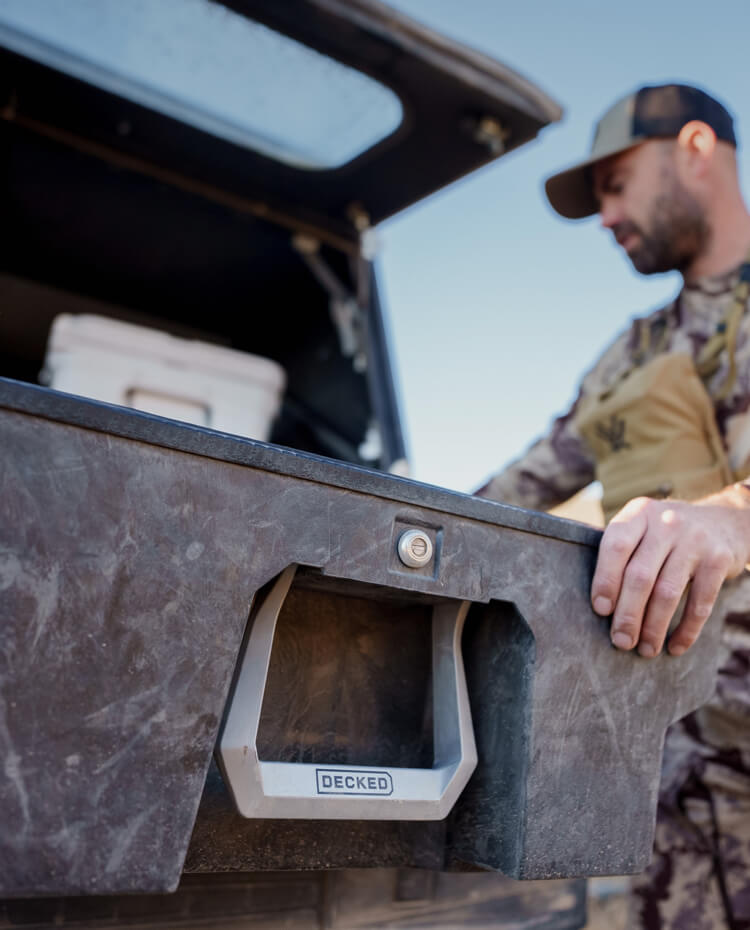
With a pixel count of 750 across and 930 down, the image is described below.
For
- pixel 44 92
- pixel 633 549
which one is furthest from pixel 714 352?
pixel 44 92

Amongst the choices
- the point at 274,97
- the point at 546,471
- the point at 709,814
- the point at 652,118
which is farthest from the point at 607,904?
the point at 274,97

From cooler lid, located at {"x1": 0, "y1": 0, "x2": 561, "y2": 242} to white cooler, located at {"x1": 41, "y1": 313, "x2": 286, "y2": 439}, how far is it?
1.58 feet

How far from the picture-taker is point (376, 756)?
99 centimetres

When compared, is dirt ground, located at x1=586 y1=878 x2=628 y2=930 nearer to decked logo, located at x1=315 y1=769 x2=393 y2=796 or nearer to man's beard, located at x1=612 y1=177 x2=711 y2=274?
decked logo, located at x1=315 y1=769 x2=393 y2=796

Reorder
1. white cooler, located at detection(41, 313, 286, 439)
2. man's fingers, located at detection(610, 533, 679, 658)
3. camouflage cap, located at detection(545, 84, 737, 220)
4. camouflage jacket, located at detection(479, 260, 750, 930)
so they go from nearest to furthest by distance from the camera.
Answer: man's fingers, located at detection(610, 533, 679, 658) → camouflage jacket, located at detection(479, 260, 750, 930) → camouflage cap, located at detection(545, 84, 737, 220) → white cooler, located at detection(41, 313, 286, 439)

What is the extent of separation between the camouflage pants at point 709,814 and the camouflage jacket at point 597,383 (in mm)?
518

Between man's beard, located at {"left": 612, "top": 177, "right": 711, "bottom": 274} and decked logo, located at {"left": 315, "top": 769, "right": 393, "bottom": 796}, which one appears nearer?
decked logo, located at {"left": 315, "top": 769, "right": 393, "bottom": 796}

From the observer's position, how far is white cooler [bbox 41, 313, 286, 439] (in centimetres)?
218

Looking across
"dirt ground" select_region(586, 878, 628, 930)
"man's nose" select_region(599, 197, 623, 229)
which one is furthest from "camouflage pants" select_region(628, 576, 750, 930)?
"man's nose" select_region(599, 197, 623, 229)

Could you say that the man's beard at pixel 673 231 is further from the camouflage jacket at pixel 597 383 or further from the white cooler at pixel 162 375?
the white cooler at pixel 162 375

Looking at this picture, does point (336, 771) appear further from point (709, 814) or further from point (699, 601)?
point (709, 814)

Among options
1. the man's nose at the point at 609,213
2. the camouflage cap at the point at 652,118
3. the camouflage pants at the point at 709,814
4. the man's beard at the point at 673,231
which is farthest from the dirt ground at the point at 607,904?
the camouflage cap at the point at 652,118

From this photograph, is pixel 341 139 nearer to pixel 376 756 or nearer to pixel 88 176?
pixel 88 176

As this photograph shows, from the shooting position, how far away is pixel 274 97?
2.02 metres
